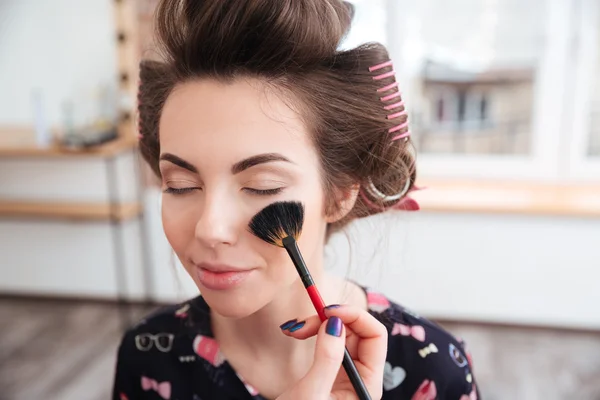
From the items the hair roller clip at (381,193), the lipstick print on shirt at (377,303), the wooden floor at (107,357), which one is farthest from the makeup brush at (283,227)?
the wooden floor at (107,357)

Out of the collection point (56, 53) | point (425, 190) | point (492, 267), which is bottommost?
point (492, 267)

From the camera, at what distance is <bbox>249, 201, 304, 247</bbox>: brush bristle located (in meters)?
0.60

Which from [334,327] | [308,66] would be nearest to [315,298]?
[334,327]

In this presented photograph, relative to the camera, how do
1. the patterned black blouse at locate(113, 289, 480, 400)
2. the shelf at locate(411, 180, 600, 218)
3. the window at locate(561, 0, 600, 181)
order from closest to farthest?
the patterned black blouse at locate(113, 289, 480, 400), the shelf at locate(411, 180, 600, 218), the window at locate(561, 0, 600, 181)

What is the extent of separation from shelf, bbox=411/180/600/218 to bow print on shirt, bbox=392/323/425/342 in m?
1.27

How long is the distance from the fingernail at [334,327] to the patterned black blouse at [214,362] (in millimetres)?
247

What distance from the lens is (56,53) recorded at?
2.42m

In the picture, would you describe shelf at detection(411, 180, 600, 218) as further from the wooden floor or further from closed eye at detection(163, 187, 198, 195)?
closed eye at detection(163, 187, 198, 195)

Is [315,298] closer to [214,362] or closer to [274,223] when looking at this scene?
[274,223]

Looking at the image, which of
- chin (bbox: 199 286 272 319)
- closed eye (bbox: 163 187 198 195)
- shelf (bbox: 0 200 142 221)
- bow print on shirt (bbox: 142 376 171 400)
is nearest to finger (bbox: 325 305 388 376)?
chin (bbox: 199 286 272 319)

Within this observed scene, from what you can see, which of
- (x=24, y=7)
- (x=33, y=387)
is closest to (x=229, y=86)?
(x=33, y=387)

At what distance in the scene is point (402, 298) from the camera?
2.35 metres

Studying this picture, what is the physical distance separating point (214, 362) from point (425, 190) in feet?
5.07

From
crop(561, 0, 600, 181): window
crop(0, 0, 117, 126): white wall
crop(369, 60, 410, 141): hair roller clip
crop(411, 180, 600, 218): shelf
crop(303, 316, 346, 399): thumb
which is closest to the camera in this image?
crop(303, 316, 346, 399): thumb
